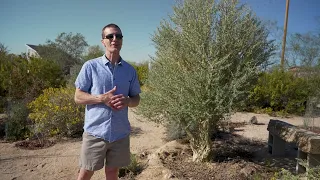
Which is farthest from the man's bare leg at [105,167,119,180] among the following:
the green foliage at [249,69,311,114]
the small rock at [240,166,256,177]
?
the green foliage at [249,69,311,114]

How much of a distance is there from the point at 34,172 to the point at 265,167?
3.76 meters

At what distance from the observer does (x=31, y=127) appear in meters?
6.12

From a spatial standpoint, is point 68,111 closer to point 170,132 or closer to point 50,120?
point 50,120

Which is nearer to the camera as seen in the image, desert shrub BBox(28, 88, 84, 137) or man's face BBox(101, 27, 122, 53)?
man's face BBox(101, 27, 122, 53)

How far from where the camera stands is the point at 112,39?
8.05ft

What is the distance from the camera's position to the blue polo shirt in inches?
95.5

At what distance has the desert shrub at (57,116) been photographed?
5.89 meters

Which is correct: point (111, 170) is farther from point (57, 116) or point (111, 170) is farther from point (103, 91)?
point (57, 116)

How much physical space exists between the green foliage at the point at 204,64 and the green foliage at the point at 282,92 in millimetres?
7296

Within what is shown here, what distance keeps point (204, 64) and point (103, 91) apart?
1.90 meters

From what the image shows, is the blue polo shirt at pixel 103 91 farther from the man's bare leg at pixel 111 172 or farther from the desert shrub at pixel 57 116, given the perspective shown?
the desert shrub at pixel 57 116

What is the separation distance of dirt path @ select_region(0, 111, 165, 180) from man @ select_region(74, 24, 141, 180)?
169cm

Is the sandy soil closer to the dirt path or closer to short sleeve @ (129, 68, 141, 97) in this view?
the dirt path

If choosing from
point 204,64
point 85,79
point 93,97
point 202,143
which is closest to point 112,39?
point 85,79
